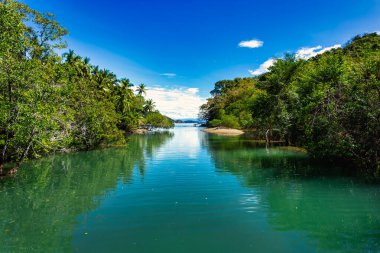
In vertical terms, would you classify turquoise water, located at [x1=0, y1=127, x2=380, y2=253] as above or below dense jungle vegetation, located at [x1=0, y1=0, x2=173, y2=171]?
below

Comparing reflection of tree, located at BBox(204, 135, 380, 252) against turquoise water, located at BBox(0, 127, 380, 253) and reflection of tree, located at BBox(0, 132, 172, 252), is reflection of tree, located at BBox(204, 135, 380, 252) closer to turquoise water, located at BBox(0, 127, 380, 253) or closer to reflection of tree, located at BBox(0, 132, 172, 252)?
turquoise water, located at BBox(0, 127, 380, 253)

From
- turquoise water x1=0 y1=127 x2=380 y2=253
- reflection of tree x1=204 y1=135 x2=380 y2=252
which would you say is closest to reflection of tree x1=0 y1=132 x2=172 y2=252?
turquoise water x1=0 y1=127 x2=380 y2=253

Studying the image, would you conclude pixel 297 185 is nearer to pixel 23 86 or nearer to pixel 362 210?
pixel 362 210

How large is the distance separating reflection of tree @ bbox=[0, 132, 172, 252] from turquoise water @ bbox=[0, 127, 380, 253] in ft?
0.15

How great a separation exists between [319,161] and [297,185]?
988 centimetres

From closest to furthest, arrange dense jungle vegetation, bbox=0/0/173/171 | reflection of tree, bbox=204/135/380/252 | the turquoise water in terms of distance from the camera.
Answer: the turquoise water
reflection of tree, bbox=204/135/380/252
dense jungle vegetation, bbox=0/0/173/171

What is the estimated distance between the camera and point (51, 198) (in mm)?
16125

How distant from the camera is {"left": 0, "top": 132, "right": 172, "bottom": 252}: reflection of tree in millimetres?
10398

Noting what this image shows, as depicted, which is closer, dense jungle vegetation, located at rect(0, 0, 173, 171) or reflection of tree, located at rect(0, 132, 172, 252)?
reflection of tree, located at rect(0, 132, 172, 252)

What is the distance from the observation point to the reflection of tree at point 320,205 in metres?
10.4

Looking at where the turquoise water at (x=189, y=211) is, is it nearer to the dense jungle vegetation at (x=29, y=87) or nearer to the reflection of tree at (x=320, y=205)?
the reflection of tree at (x=320, y=205)

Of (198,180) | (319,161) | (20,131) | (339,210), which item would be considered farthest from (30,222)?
(319,161)

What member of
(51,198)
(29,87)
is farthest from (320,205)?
(29,87)

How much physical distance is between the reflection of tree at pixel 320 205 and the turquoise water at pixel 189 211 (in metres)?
0.04
